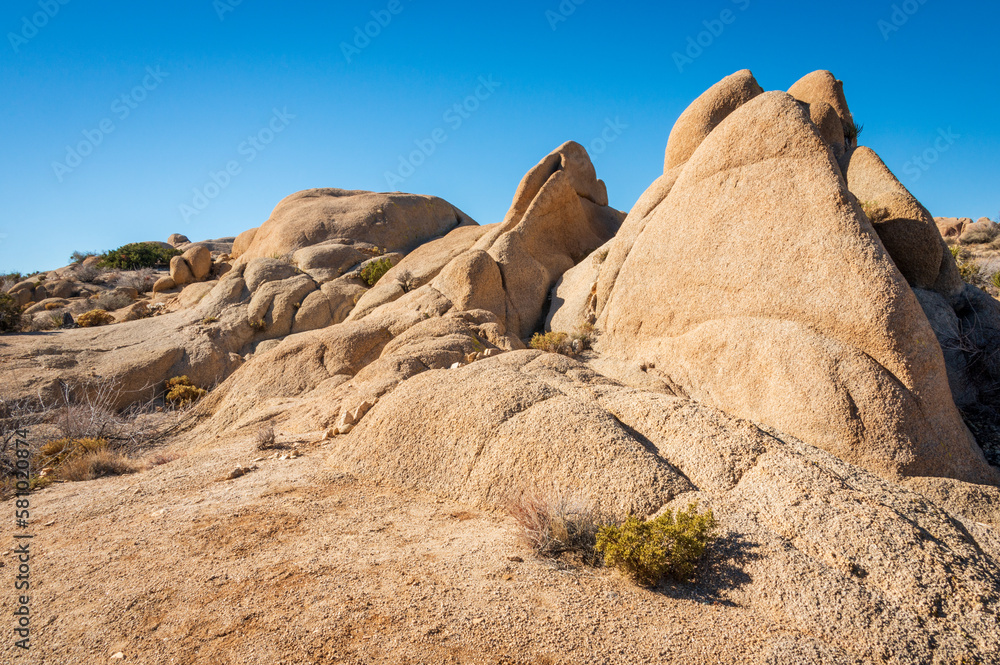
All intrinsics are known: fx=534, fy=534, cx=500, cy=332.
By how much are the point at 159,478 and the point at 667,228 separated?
8478 millimetres

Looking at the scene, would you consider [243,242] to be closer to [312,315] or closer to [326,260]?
[326,260]

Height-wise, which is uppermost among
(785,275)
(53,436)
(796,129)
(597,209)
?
(597,209)

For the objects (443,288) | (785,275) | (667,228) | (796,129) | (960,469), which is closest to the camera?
(960,469)

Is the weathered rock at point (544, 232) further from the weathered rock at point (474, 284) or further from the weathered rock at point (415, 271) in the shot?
the weathered rock at point (415, 271)

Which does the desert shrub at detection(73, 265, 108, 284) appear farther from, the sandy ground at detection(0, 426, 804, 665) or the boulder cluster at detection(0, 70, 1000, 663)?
the sandy ground at detection(0, 426, 804, 665)

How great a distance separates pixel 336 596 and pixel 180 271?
21.1 metres

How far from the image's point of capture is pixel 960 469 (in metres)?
6.32

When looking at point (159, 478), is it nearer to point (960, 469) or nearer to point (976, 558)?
point (976, 558)

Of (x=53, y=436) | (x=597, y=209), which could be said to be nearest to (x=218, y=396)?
(x=53, y=436)

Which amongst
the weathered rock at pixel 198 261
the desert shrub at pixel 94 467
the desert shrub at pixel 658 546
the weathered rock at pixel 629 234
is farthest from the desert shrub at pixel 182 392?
the desert shrub at pixel 658 546

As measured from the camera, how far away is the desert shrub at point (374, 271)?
1714cm

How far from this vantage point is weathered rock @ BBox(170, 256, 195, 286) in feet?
68.5

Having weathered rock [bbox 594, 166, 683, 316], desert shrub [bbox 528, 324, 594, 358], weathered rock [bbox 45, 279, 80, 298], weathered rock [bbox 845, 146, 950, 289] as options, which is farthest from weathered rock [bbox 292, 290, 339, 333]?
weathered rock [bbox 845, 146, 950, 289]

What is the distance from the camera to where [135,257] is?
92.4ft
